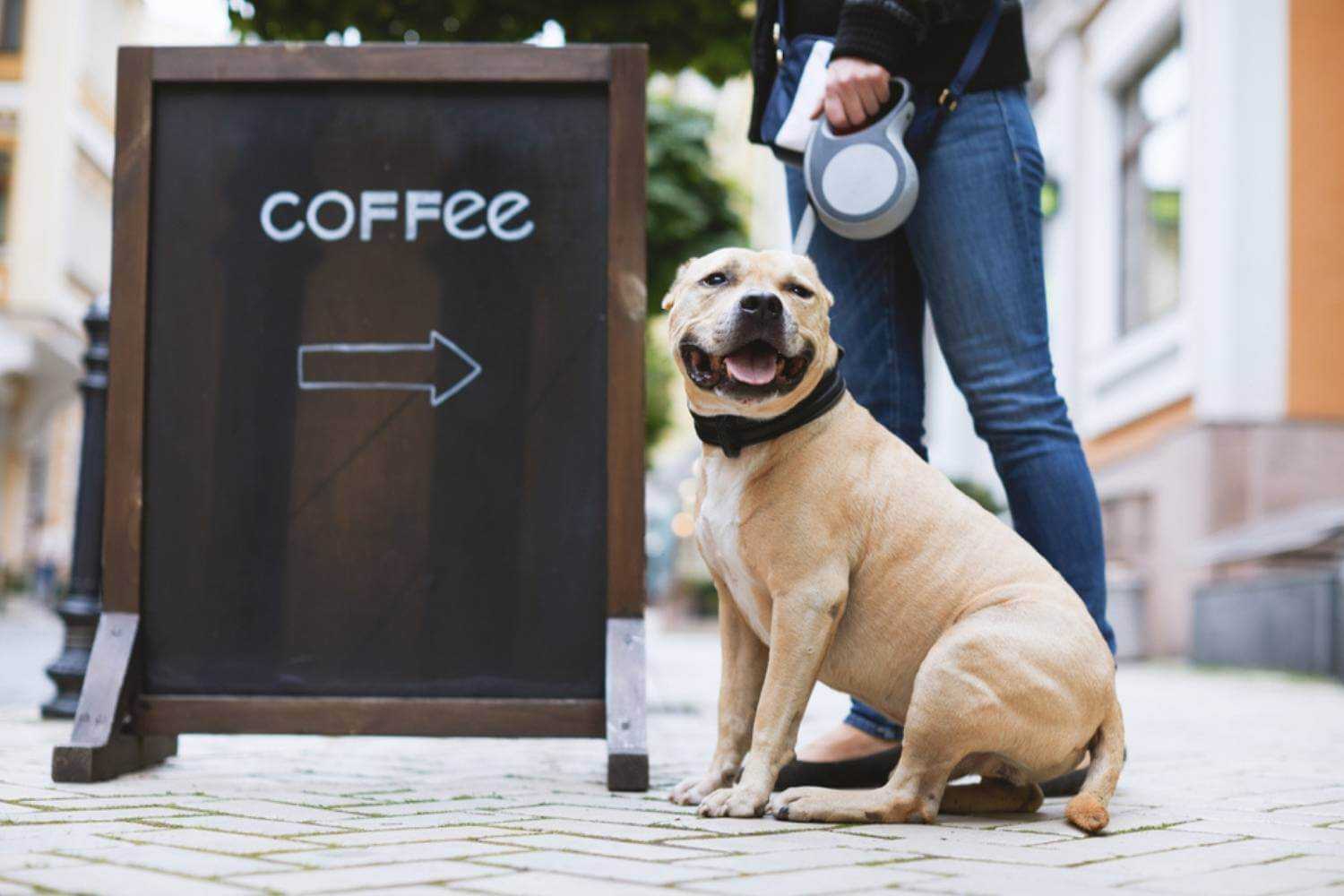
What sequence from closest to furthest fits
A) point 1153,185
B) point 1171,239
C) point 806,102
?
point 806,102 → point 1171,239 → point 1153,185

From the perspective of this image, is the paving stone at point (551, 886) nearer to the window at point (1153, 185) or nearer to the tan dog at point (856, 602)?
the tan dog at point (856, 602)

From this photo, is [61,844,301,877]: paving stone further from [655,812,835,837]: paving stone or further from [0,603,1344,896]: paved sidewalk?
[655,812,835,837]: paving stone

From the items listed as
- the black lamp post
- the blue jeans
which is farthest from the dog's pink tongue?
the black lamp post

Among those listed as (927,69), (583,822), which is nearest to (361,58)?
(927,69)

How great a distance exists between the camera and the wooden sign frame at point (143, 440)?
365 cm

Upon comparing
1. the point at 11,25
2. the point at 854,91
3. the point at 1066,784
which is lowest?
the point at 1066,784

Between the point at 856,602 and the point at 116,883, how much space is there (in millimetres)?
1632

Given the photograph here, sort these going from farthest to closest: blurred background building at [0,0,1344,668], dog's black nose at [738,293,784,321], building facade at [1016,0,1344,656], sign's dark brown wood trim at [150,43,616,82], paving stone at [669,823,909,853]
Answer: building facade at [1016,0,1344,656] < blurred background building at [0,0,1344,668] < sign's dark brown wood trim at [150,43,616,82] < dog's black nose at [738,293,784,321] < paving stone at [669,823,909,853]

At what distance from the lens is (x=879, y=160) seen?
3543 millimetres

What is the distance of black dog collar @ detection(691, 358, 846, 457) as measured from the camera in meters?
3.27

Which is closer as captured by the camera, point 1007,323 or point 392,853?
point 392,853

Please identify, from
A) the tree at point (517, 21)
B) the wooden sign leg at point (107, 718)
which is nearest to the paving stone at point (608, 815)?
the wooden sign leg at point (107, 718)

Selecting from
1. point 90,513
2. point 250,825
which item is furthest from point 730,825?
point 90,513

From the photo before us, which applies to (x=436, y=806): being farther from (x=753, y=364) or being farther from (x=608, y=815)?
(x=753, y=364)
